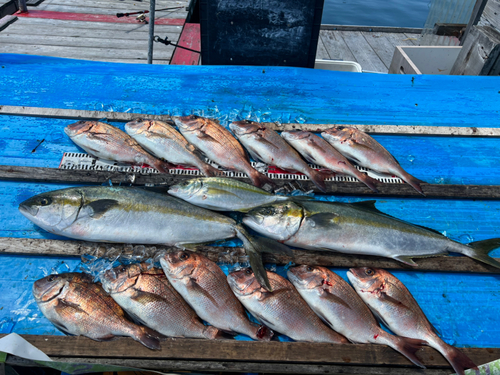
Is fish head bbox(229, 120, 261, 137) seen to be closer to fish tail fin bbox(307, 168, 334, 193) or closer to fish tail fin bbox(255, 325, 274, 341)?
fish tail fin bbox(307, 168, 334, 193)

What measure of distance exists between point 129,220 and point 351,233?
78.2 inches

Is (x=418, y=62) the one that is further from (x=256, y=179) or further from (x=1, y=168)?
(x=1, y=168)

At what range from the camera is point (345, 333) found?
2.21 m

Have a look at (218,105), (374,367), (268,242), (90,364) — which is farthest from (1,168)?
(374,367)

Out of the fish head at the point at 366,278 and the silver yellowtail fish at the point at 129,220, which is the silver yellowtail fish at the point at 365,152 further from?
the silver yellowtail fish at the point at 129,220

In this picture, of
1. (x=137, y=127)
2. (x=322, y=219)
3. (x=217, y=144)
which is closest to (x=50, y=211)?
(x=137, y=127)

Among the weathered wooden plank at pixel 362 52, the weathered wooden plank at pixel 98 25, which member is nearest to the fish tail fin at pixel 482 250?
the weathered wooden plank at pixel 362 52

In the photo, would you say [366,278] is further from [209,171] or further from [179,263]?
[209,171]

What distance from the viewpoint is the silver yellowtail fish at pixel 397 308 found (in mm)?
2115

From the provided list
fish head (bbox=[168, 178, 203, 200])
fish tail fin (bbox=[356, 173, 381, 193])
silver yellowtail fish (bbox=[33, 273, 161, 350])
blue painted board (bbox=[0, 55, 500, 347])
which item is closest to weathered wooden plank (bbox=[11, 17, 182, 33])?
blue painted board (bbox=[0, 55, 500, 347])

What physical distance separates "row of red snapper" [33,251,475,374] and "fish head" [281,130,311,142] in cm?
158

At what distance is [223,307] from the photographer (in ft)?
7.28

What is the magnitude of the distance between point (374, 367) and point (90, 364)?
2039 mm

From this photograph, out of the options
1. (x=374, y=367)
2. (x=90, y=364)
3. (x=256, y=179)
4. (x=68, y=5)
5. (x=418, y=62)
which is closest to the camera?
(x=90, y=364)
